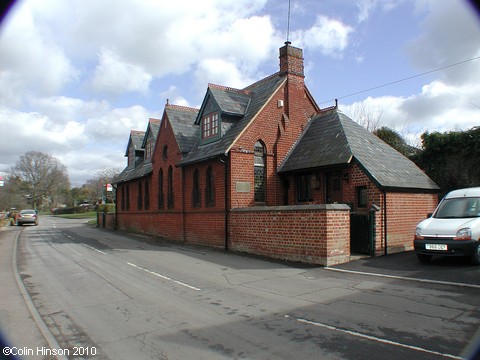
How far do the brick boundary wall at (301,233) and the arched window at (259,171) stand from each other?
279 cm

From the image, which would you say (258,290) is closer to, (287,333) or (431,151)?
(287,333)

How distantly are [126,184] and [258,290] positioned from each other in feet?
84.1

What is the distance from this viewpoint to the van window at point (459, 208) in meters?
11.3

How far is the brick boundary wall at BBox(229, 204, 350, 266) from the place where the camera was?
39.5 feet

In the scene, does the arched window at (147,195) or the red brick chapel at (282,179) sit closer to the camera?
the red brick chapel at (282,179)

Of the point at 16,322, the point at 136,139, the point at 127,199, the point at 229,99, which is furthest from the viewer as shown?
the point at 136,139

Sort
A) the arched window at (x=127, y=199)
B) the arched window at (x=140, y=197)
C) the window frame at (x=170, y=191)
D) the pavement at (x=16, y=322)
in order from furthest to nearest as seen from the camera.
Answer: the arched window at (x=127, y=199) < the arched window at (x=140, y=197) < the window frame at (x=170, y=191) < the pavement at (x=16, y=322)

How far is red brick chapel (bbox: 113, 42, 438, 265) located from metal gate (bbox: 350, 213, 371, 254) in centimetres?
4

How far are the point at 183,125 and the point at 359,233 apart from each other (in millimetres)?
13576

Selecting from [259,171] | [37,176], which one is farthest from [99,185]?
[259,171]

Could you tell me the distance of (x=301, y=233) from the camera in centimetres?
1280

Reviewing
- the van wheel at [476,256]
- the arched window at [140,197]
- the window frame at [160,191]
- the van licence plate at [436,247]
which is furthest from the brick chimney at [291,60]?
the arched window at [140,197]

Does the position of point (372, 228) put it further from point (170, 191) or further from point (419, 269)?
point (170, 191)

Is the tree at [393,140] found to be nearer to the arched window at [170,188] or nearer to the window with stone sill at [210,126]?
the window with stone sill at [210,126]
